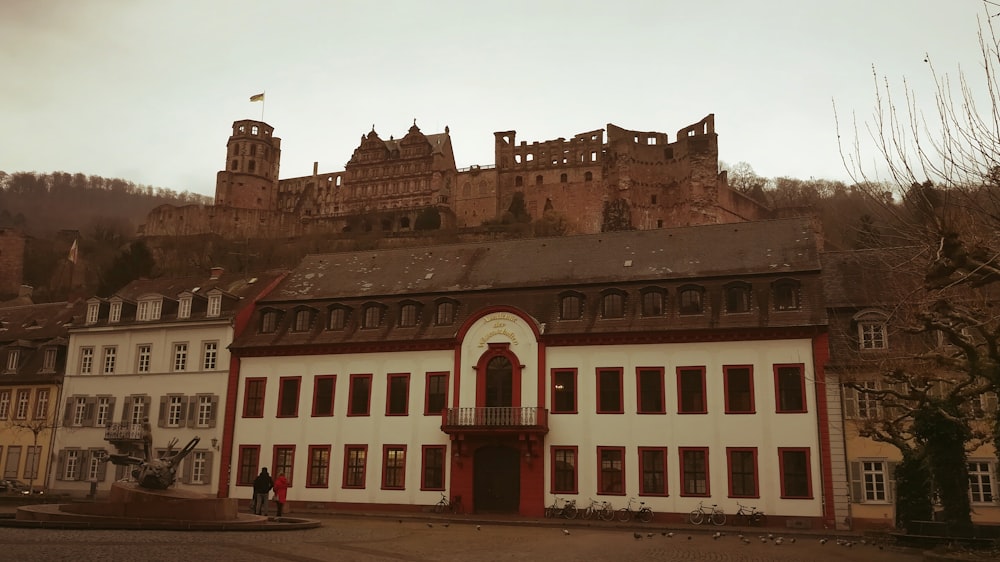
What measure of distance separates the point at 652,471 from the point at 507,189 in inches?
3029

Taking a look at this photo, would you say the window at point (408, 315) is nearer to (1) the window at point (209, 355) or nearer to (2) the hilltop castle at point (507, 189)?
(1) the window at point (209, 355)

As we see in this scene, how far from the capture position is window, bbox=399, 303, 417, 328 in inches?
1531

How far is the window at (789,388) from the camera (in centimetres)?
3247

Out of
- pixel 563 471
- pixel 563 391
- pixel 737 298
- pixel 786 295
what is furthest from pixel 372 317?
pixel 786 295

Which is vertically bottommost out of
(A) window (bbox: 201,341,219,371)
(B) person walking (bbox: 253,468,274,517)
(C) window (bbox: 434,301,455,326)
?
(B) person walking (bbox: 253,468,274,517)

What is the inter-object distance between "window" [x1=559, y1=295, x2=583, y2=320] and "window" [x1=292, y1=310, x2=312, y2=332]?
474 inches

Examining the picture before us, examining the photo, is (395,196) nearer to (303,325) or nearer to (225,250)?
(225,250)

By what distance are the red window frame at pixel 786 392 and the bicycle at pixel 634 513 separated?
6.04m

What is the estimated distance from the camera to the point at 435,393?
37.2 metres

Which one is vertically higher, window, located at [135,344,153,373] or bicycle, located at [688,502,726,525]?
window, located at [135,344,153,373]

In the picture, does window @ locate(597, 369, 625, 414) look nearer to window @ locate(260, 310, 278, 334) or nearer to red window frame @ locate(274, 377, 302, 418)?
red window frame @ locate(274, 377, 302, 418)

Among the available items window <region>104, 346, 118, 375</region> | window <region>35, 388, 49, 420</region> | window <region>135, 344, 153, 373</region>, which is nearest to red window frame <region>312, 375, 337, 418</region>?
window <region>135, 344, 153, 373</region>

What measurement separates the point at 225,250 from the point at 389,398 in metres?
73.2

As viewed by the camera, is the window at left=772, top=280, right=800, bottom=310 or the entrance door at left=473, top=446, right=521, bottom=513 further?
the entrance door at left=473, top=446, right=521, bottom=513
